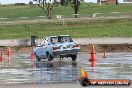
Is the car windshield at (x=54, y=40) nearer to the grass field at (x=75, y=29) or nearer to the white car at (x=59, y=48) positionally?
the white car at (x=59, y=48)

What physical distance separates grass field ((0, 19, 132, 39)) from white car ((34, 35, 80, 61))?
58.8 ft

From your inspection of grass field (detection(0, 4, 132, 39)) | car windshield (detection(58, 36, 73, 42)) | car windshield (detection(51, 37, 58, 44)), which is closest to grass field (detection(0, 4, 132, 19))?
grass field (detection(0, 4, 132, 39))

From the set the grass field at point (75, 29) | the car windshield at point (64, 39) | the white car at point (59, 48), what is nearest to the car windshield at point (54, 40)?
the white car at point (59, 48)

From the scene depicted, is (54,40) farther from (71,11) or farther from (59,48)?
(71,11)

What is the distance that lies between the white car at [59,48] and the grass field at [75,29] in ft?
58.8

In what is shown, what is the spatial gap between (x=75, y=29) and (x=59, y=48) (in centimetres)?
2828

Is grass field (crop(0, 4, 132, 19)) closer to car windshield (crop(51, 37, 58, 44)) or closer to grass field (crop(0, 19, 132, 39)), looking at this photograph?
grass field (crop(0, 19, 132, 39))

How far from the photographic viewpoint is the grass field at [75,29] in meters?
54.8

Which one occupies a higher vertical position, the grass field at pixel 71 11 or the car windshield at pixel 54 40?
the car windshield at pixel 54 40

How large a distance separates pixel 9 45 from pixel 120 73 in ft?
83.4

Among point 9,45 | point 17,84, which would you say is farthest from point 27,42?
point 17,84

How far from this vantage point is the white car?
3288cm

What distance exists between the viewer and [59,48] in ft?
108

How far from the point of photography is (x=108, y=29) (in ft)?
193
